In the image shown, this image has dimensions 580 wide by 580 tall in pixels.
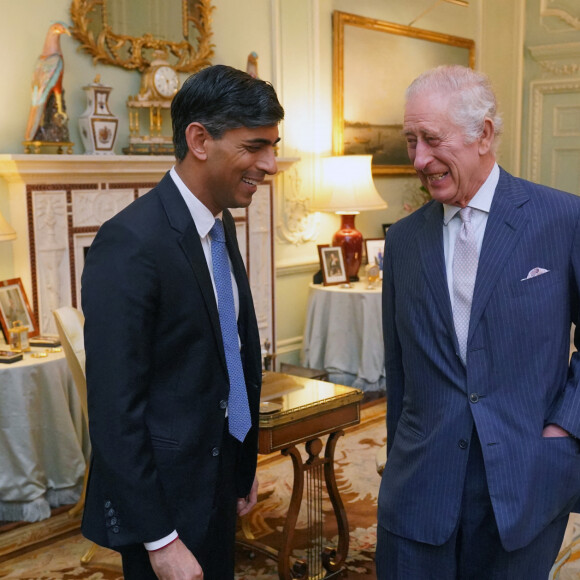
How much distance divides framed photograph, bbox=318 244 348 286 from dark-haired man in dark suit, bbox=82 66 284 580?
440 centimetres

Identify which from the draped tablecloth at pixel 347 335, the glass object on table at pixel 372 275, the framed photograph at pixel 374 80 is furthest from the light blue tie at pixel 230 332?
the framed photograph at pixel 374 80

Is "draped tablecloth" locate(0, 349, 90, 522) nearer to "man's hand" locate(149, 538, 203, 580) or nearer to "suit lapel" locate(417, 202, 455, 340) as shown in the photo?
"man's hand" locate(149, 538, 203, 580)

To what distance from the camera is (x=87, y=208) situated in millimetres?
4836

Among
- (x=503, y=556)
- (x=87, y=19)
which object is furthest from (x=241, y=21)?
(x=503, y=556)

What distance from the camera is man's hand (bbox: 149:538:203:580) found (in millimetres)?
1593

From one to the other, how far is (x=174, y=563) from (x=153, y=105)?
13.0 feet

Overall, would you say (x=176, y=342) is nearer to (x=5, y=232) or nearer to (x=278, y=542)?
(x=278, y=542)

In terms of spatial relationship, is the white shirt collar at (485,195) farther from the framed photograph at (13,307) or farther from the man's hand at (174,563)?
the framed photograph at (13,307)

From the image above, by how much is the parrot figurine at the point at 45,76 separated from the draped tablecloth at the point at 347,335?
99.6 inches

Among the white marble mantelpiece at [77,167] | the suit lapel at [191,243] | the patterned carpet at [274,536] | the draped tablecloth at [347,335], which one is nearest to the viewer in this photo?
the suit lapel at [191,243]

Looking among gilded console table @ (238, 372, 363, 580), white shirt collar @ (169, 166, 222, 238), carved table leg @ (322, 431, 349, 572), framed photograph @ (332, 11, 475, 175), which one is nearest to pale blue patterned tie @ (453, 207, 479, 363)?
white shirt collar @ (169, 166, 222, 238)

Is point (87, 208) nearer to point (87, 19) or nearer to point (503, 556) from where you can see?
point (87, 19)

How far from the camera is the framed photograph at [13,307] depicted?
13.7 feet

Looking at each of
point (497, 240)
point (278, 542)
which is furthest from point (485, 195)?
point (278, 542)
